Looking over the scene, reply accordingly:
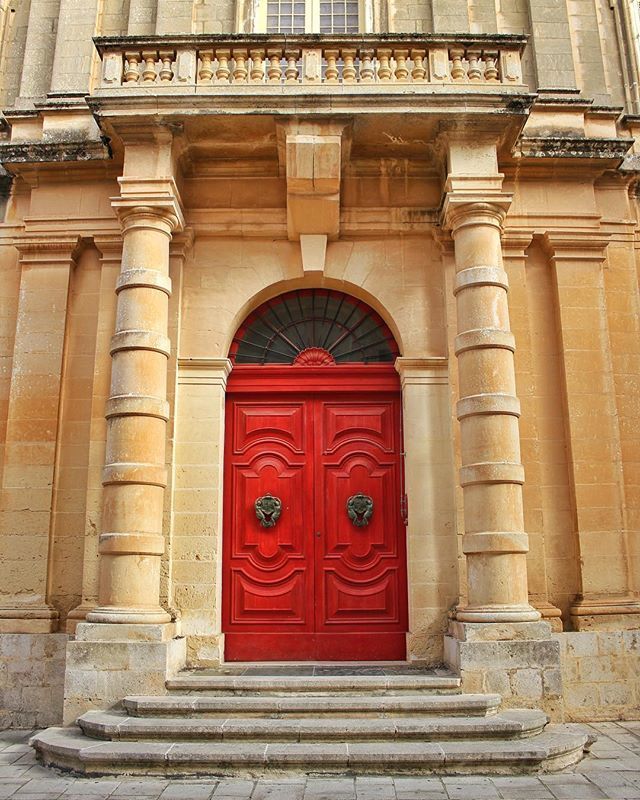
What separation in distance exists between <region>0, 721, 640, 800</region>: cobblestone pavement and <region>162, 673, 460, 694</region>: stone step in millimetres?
1050

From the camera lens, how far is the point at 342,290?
8.95 meters

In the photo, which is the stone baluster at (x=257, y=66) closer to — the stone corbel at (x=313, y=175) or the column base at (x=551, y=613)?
the stone corbel at (x=313, y=175)

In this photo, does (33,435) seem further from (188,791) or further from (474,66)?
(474,66)

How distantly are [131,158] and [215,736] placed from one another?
5533 mm

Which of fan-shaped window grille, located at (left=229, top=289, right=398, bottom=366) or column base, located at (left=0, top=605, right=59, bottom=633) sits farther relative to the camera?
fan-shaped window grille, located at (left=229, top=289, right=398, bottom=366)

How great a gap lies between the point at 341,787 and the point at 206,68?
6798mm

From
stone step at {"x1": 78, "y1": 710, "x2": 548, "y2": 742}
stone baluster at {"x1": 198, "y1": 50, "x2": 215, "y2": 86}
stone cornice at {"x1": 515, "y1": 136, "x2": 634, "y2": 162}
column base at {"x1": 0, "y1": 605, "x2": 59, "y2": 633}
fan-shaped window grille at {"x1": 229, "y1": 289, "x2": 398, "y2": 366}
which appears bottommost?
stone step at {"x1": 78, "y1": 710, "x2": 548, "y2": 742}

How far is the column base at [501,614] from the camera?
22.7 ft

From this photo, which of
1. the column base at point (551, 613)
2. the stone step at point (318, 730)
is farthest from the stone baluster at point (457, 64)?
the stone step at point (318, 730)

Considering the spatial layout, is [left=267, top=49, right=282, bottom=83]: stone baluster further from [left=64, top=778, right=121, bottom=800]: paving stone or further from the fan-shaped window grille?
[left=64, top=778, right=121, bottom=800]: paving stone

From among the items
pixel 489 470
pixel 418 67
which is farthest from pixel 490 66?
pixel 489 470

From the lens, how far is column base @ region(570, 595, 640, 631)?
25.5 ft

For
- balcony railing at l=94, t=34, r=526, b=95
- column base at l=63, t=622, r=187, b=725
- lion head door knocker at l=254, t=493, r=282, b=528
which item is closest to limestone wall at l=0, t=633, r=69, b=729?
column base at l=63, t=622, r=187, b=725

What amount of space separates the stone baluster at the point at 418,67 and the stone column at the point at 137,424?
2809 millimetres
